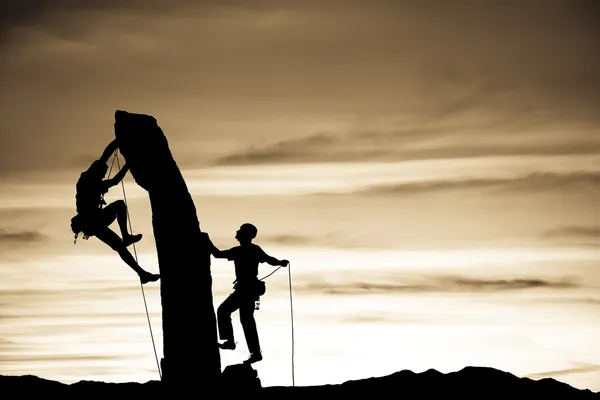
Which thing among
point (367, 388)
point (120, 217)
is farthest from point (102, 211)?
point (367, 388)

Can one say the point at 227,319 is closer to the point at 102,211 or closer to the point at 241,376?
the point at 241,376

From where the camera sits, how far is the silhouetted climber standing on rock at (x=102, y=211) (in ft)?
92.0

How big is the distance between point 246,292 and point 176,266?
172cm

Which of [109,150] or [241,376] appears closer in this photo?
[241,376]

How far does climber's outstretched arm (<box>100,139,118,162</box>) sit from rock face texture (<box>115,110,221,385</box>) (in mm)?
496

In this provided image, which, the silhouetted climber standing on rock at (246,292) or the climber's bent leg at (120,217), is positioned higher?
the climber's bent leg at (120,217)

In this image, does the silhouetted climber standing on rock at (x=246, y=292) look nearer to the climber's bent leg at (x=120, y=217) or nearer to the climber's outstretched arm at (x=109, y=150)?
the climber's bent leg at (x=120, y=217)

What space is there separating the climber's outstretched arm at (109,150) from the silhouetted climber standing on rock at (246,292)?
3.53m

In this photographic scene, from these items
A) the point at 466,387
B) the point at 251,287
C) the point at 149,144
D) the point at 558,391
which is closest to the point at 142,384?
the point at 251,287

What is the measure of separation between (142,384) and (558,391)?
9.72 meters

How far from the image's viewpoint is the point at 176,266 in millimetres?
27625

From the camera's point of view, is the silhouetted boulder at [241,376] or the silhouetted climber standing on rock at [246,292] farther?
the silhouetted climber standing on rock at [246,292]

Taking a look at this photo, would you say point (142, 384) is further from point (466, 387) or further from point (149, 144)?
point (466, 387)

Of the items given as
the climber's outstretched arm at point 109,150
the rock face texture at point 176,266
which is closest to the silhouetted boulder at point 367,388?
the rock face texture at point 176,266
